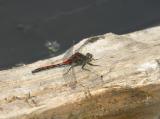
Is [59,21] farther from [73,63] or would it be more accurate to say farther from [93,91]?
[93,91]

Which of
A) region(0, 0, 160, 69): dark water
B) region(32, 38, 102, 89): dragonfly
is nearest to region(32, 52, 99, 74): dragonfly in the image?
region(32, 38, 102, 89): dragonfly

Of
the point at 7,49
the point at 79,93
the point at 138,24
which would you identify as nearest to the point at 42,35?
the point at 7,49

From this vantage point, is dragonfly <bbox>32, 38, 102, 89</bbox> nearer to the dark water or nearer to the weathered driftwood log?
the weathered driftwood log

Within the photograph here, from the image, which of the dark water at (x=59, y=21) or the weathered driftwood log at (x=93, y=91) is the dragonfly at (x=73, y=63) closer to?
the weathered driftwood log at (x=93, y=91)

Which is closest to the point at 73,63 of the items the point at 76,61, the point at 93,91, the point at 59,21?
the point at 76,61

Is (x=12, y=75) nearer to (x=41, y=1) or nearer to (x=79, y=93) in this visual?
(x=79, y=93)

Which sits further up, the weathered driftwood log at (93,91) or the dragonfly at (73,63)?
the dragonfly at (73,63)

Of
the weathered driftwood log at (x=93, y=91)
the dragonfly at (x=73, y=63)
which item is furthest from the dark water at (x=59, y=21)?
the weathered driftwood log at (x=93, y=91)
